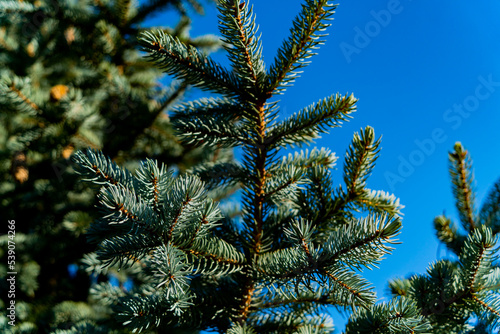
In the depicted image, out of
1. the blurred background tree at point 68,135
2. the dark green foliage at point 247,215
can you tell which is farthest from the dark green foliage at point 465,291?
the blurred background tree at point 68,135

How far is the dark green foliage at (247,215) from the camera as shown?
93 centimetres

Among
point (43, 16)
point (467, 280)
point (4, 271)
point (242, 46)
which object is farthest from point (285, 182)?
point (43, 16)

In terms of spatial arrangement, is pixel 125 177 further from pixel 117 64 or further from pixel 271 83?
pixel 117 64

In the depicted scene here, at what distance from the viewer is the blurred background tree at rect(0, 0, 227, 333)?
262 centimetres

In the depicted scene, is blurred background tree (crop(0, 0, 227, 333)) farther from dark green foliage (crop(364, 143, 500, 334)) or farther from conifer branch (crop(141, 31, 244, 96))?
dark green foliage (crop(364, 143, 500, 334))

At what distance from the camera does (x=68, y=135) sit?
2.62 metres

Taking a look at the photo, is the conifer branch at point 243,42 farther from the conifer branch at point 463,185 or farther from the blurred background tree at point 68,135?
the blurred background tree at point 68,135

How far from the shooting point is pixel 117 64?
3408mm

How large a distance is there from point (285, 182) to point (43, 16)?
3028mm

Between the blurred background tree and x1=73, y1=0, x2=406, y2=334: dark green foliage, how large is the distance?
1.42m

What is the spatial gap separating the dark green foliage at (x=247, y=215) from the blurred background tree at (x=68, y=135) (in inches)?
55.9

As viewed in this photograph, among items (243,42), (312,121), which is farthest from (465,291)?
(243,42)

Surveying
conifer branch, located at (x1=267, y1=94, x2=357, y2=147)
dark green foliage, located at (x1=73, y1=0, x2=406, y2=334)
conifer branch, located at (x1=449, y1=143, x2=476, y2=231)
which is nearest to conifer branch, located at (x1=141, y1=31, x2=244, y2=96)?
dark green foliage, located at (x1=73, y1=0, x2=406, y2=334)

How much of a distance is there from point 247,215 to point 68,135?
1919mm
